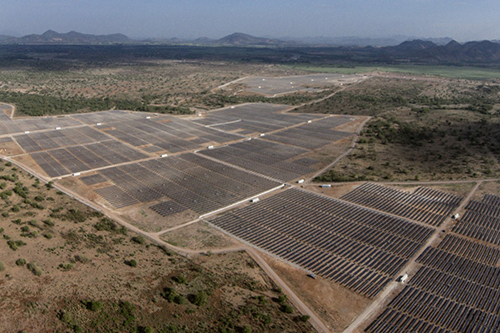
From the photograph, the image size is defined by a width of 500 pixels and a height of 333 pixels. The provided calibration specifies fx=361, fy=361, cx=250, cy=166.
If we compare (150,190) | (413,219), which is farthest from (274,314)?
(150,190)

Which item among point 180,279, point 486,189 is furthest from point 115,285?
point 486,189

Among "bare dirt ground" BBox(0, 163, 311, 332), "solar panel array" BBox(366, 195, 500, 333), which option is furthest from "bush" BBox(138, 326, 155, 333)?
"solar panel array" BBox(366, 195, 500, 333)

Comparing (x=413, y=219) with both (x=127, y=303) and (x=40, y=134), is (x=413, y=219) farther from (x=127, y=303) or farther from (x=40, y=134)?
(x=40, y=134)

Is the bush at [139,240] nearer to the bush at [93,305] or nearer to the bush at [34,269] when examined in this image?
the bush at [34,269]

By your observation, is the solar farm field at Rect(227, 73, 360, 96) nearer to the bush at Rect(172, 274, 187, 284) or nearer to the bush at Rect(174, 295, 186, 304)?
the bush at Rect(172, 274, 187, 284)

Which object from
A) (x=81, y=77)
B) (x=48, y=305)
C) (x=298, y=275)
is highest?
(x=81, y=77)

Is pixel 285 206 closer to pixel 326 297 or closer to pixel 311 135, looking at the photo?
pixel 326 297

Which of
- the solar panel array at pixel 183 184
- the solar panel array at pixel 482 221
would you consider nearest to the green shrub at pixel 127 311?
the solar panel array at pixel 183 184
